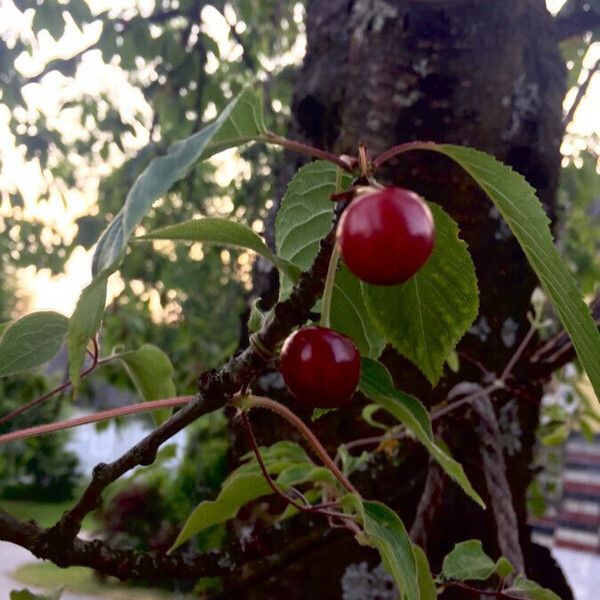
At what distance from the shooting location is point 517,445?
100cm

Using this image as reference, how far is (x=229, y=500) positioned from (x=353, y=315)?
214 millimetres

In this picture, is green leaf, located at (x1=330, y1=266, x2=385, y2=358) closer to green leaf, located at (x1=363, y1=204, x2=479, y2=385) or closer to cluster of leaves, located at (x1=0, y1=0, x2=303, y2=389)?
green leaf, located at (x1=363, y1=204, x2=479, y2=385)

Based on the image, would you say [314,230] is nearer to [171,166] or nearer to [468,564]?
[171,166]

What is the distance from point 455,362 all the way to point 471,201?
222 millimetres

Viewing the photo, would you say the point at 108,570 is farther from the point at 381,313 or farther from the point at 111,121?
the point at 111,121

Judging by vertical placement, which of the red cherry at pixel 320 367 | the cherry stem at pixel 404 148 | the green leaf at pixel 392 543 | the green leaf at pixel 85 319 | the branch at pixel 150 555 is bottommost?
the branch at pixel 150 555

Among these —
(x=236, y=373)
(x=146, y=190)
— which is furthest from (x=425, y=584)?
(x=146, y=190)

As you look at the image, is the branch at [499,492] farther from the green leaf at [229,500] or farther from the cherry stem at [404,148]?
the cherry stem at [404,148]

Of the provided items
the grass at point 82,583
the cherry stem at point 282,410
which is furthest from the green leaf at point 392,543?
the grass at point 82,583

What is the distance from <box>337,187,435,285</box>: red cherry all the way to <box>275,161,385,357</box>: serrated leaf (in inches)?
4.2

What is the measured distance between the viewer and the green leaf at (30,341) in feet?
1.29

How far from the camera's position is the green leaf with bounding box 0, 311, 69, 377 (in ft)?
1.29

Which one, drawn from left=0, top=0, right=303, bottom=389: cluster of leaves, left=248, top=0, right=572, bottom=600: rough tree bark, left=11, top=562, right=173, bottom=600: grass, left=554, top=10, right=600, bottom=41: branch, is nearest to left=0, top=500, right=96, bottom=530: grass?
left=11, top=562, right=173, bottom=600: grass

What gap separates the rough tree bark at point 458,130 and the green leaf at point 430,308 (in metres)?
0.54
